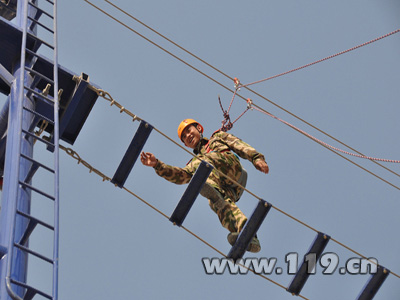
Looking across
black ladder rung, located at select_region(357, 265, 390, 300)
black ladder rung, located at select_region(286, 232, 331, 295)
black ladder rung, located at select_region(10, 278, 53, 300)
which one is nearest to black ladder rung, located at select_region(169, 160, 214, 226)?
black ladder rung, located at select_region(286, 232, 331, 295)

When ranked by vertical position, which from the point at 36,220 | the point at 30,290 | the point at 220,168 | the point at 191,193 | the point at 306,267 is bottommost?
the point at 30,290

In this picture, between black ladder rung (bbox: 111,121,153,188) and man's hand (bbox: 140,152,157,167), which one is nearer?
black ladder rung (bbox: 111,121,153,188)

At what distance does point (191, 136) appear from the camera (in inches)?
487

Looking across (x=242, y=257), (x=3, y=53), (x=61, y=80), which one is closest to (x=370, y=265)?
(x=242, y=257)

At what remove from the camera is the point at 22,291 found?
25.7 ft

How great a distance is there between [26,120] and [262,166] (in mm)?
3137

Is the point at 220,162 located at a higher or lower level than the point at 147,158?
higher

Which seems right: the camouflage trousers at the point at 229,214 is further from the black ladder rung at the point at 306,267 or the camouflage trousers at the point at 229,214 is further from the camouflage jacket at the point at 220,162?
the black ladder rung at the point at 306,267

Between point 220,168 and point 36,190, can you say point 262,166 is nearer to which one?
point 220,168

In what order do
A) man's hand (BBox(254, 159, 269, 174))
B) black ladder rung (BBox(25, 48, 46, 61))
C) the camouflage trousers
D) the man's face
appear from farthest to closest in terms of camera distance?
the man's face, man's hand (BBox(254, 159, 269, 174)), the camouflage trousers, black ladder rung (BBox(25, 48, 46, 61))

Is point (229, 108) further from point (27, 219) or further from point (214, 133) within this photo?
point (27, 219)

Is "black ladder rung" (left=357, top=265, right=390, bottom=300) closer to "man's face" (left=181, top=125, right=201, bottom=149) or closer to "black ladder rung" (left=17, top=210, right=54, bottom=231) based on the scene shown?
"man's face" (left=181, top=125, right=201, bottom=149)

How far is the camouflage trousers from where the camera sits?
1120 centimetres

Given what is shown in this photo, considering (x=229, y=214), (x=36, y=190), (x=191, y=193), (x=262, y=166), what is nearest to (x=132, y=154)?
A: (x=191, y=193)
